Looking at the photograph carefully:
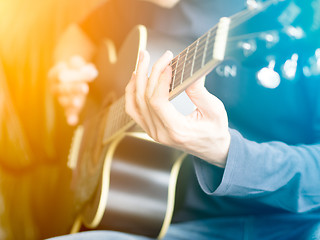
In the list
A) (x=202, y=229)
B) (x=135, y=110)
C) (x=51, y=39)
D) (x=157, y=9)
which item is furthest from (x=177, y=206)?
(x=51, y=39)

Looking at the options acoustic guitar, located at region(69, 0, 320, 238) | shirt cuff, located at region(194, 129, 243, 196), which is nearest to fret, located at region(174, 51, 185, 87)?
acoustic guitar, located at region(69, 0, 320, 238)

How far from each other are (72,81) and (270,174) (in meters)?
0.67

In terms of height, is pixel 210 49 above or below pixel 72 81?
above

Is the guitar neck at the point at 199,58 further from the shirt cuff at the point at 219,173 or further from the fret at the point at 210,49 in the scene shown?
the shirt cuff at the point at 219,173

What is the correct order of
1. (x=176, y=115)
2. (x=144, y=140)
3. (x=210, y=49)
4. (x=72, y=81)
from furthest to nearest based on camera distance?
(x=72, y=81) < (x=144, y=140) < (x=176, y=115) < (x=210, y=49)

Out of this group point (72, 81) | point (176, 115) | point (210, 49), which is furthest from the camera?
point (72, 81)

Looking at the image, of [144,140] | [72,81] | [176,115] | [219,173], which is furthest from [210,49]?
[72,81]

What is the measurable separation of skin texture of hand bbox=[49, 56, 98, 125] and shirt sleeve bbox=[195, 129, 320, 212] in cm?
54

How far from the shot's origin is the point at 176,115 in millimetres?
589

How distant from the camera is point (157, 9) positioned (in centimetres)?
107

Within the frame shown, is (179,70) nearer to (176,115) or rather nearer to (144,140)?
(176,115)

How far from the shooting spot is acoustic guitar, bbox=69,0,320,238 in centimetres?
64

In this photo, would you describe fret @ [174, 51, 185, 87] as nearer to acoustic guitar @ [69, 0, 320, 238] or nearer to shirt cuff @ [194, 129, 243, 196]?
acoustic guitar @ [69, 0, 320, 238]

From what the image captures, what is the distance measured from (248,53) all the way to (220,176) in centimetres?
22
